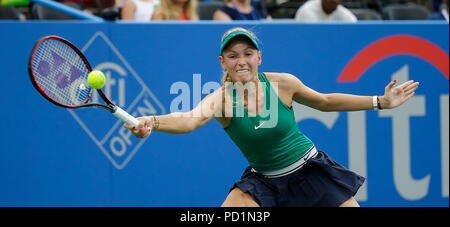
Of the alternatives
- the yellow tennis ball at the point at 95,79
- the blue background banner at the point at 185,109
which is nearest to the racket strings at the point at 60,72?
the yellow tennis ball at the point at 95,79

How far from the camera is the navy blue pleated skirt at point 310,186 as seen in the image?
10.8 feet

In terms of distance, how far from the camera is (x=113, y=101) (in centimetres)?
465

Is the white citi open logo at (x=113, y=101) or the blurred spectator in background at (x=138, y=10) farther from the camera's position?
the blurred spectator in background at (x=138, y=10)

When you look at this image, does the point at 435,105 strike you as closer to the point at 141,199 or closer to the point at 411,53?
the point at 411,53

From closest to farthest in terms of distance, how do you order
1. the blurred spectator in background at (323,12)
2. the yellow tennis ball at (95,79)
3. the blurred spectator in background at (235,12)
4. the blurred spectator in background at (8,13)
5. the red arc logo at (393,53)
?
the yellow tennis ball at (95,79)
the red arc logo at (393,53)
the blurred spectator in background at (235,12)
the blurred spectator in background at (323,12)
the blurred spectator in background at (8,13)

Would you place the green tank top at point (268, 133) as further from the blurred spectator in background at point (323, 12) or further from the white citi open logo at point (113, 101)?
the blurred spectator in background at point (323, 12)

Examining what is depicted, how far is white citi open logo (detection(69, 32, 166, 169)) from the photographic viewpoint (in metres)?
4.66

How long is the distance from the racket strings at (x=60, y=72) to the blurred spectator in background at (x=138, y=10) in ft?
6.34

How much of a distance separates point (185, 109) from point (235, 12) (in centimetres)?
129

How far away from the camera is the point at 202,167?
484cm

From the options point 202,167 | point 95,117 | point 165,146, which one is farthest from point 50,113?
point 202,167

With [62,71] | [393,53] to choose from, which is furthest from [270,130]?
[393,53]

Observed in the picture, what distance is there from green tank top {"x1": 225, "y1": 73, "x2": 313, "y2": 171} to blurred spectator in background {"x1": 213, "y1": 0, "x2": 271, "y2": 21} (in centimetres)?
198

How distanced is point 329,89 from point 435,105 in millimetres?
883
